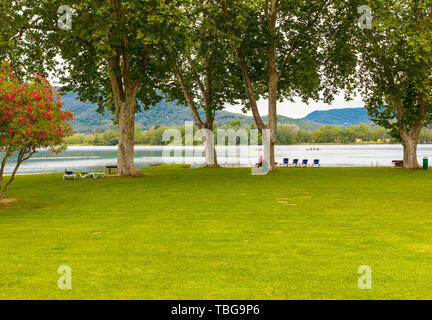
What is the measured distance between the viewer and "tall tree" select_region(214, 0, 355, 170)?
33.3m

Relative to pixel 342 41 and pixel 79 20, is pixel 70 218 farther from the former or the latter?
pixel 342 41

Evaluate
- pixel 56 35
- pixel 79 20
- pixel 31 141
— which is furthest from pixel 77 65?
pixel 31 141

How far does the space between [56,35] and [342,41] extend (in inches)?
1054

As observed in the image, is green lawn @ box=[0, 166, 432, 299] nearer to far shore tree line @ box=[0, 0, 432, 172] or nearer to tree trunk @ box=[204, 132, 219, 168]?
far shore tree line @ box=[0, 0, 432, 172]

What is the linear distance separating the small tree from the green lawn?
9.53ft

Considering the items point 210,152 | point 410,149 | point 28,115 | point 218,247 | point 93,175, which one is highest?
point 28,115

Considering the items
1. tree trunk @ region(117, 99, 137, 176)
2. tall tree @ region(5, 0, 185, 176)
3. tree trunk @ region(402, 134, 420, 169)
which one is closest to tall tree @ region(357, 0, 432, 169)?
tree trunk @ region(402, 134, 420, 169)

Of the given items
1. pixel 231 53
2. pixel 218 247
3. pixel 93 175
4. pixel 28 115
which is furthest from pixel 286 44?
pixel 218 247

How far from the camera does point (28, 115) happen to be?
15.3 metres

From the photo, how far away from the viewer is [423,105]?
125ft

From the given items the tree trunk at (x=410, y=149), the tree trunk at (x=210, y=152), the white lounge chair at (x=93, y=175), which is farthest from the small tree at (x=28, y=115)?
the tree trunk at (x=410, y=149)

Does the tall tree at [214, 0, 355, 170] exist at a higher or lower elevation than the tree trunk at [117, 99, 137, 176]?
higher

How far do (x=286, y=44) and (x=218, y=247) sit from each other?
102 feet

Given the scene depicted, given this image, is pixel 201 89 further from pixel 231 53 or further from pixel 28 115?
pixel 28 115
